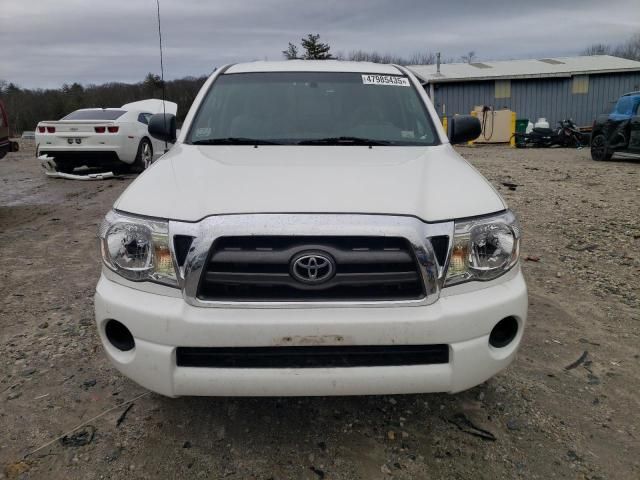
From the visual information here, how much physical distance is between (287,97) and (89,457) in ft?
7.73

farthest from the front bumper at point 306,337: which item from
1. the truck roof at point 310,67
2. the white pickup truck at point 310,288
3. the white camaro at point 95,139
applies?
the white camaro at point 95,139

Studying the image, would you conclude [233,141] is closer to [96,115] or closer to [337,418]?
[337,418]

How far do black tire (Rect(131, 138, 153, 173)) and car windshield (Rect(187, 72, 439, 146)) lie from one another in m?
8.65

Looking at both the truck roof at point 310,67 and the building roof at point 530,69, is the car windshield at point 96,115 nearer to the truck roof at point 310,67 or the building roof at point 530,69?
the truck roof at point 310,67

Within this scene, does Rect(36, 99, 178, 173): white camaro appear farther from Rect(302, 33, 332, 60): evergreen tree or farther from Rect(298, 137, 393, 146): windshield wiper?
Rect(302, 33, 332, 60): evergreen tree

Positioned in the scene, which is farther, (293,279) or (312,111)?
(312,111)

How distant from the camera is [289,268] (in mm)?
1972

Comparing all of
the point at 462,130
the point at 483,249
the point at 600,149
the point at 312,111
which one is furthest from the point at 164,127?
the point at 600,149

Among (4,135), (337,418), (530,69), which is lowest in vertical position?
(337,418)

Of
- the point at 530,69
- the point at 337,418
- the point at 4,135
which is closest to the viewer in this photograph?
the point at 337,418

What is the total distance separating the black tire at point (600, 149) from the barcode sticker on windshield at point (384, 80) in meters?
12.2

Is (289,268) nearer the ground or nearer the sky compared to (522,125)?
nearer the sky

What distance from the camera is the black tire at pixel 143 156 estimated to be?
11.8 metres

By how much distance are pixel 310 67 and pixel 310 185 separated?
72.4 inches
